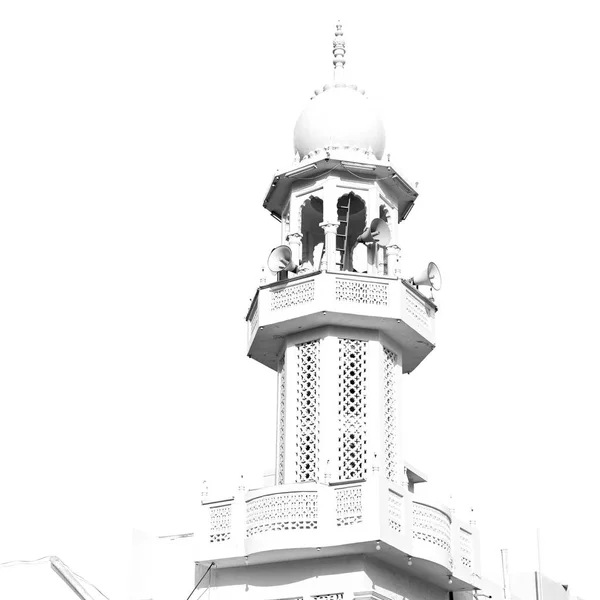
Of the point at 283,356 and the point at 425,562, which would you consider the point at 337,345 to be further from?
the point at 425,562

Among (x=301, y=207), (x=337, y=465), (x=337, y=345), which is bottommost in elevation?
(x=337, y=465)

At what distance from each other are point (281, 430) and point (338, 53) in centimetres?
834

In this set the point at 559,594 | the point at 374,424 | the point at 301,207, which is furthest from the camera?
the point at 559,594

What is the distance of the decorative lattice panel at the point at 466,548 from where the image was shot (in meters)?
31.0

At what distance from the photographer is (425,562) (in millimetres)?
29672

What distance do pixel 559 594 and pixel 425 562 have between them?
8.80 metres

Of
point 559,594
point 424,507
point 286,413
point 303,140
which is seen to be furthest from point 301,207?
point 559,594

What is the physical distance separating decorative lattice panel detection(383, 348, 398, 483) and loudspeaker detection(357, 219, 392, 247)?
6.99ft

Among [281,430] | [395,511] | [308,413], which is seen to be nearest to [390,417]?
[308,413]

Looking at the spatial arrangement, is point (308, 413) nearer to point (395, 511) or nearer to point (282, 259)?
point (395, 511)

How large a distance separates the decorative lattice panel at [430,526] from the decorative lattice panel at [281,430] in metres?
2.83

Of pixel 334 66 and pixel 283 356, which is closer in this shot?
pixel 283 356

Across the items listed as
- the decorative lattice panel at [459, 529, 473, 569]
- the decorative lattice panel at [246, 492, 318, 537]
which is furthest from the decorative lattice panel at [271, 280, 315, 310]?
the decorative lattice panel at [459, 529, 473, 569]

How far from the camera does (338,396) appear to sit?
102 feet
